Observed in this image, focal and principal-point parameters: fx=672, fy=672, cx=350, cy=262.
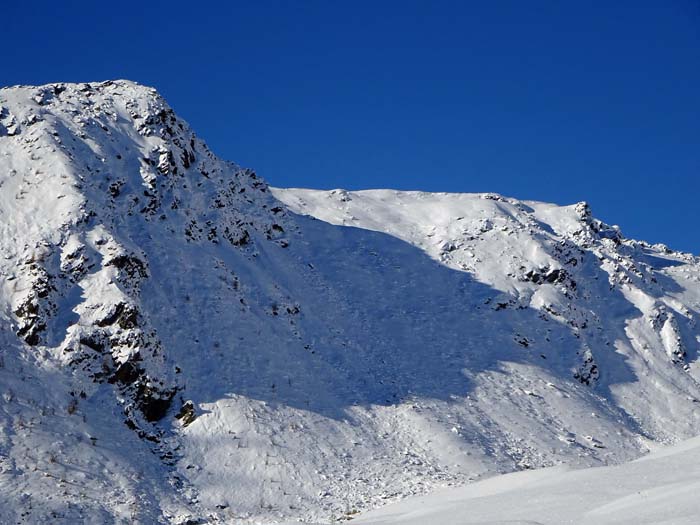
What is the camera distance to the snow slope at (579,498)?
13234 millimetres

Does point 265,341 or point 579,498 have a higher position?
point 265,341

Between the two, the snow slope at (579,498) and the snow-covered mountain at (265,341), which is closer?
the snow slope at (579,498)

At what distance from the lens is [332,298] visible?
1569 inches

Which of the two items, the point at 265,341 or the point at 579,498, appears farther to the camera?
the point at 265,341

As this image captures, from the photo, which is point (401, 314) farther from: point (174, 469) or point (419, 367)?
point (174, 469)

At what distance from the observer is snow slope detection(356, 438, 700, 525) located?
13234 mm

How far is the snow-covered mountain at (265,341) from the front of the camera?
76.9 ft

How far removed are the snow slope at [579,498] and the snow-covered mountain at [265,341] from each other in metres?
4.31

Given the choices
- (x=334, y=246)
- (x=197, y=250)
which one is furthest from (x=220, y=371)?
(x=334, y=246)

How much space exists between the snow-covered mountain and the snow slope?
4.31m

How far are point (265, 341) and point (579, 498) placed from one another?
19.0 metres

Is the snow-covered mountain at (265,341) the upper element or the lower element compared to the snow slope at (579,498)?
upper

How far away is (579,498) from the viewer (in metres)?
15.6

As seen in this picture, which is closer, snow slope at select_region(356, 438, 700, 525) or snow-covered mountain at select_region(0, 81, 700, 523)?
snow slope at select_region(356, 438, 700, 525)
